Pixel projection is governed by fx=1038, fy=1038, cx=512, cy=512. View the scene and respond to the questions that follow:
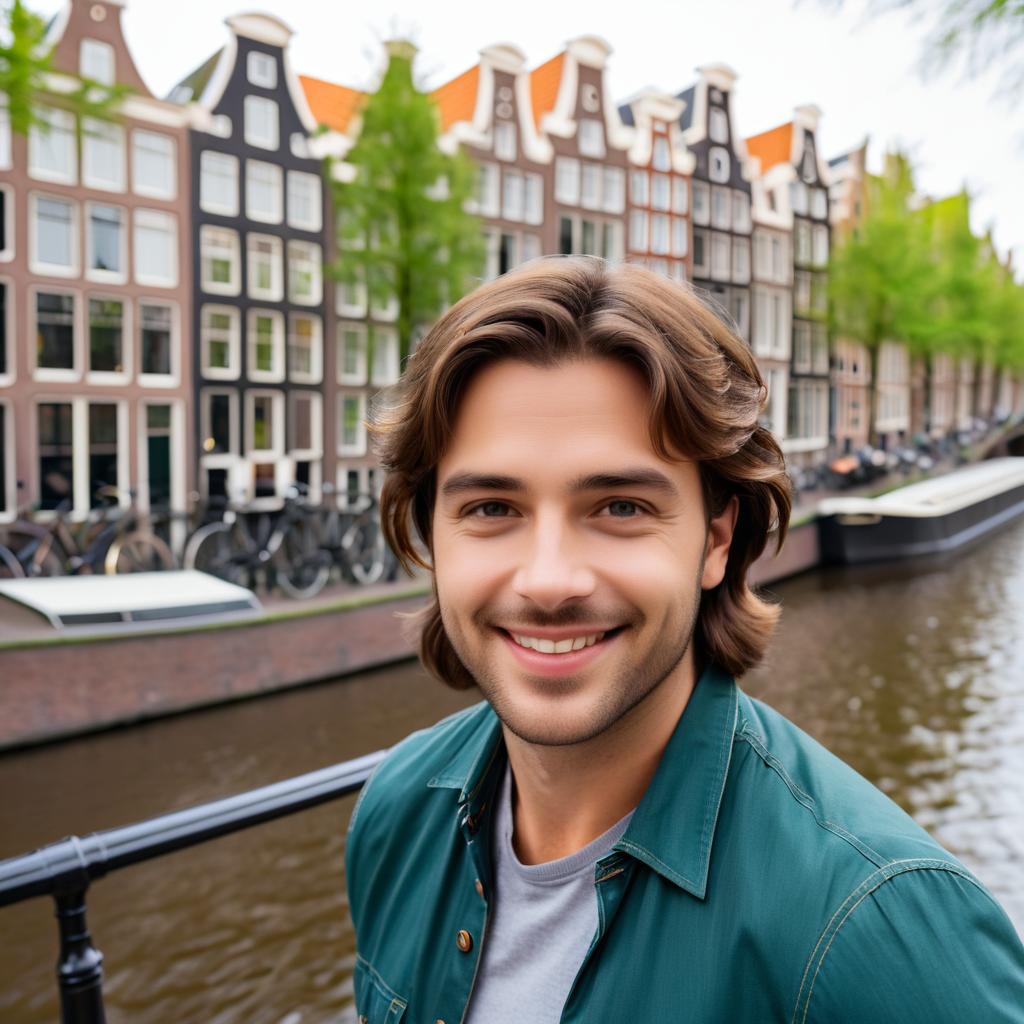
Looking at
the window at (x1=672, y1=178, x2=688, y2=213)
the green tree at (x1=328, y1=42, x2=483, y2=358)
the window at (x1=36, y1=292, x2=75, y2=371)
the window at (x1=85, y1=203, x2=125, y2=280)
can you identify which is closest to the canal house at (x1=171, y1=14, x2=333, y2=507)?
the green tree at (x1=328, y1=42, x2=483, y2=358)

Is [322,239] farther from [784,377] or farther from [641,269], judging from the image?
[641,269]

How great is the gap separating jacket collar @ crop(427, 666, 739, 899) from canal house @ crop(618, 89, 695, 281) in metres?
17.3

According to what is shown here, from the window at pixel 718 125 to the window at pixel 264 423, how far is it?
450 inches

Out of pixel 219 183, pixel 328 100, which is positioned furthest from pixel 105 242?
pixel 328 100

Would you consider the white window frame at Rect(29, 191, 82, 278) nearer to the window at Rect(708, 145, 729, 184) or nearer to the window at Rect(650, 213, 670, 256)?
the window at Rect(650, 213, 670, 256)

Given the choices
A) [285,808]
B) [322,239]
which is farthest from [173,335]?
[285,808]

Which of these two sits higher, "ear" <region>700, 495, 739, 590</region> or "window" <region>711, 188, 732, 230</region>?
"window" <region>711, 188, 732, 230</region>

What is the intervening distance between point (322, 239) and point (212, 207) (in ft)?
5.16

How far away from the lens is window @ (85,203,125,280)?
36.4 ft

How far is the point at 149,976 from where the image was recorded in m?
4.09

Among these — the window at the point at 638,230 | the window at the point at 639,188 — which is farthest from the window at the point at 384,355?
the window at the point at 639,188

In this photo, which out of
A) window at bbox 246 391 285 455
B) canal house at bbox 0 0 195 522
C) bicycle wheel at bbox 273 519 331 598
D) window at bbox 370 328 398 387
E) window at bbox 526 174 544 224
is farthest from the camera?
window at bbox 526 174 544 224

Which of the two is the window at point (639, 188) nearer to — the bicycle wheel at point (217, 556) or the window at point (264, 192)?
the window at point (264, 192)

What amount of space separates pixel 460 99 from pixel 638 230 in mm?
3850
